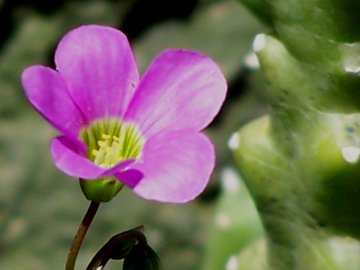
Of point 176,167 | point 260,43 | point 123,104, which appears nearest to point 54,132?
point 260,43

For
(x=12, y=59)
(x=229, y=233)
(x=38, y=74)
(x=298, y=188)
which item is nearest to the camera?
(x=38, y=74)

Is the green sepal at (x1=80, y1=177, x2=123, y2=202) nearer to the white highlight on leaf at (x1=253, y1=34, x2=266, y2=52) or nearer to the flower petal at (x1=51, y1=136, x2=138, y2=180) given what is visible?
the flower petal at (x1=51, y1=136, x2=138, y2=180)

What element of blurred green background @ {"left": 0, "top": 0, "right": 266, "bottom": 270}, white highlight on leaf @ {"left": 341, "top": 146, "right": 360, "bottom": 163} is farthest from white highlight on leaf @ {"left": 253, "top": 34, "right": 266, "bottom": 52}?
blurred green background @ {"left": 0, "top": 0, "right": 266, "bottom": 270}

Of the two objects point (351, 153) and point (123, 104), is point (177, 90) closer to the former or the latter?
point (123, 104)

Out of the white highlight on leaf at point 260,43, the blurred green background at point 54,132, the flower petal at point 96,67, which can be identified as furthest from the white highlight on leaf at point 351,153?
the blurred green background at point 54,132

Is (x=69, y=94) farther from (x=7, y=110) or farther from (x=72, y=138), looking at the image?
(x=7, y=110)

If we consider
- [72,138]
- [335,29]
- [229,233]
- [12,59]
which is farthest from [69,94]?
[12,59]

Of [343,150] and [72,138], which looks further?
[343,150]
